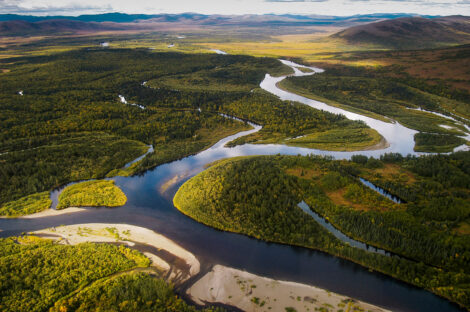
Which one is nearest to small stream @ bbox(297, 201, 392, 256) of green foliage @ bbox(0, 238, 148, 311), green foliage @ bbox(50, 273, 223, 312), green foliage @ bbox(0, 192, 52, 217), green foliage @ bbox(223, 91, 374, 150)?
green foliage @ bbox(50, 273, 223, 312)

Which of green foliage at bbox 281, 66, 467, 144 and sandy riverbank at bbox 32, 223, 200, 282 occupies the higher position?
green foliage at bbox 281, 66, 467, 144

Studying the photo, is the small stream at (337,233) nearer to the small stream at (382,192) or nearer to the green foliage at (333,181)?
the green foliage at (333,181)

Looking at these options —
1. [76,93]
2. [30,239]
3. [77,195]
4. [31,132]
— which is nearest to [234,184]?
[77,195]

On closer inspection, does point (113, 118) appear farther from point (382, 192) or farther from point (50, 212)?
point (382, 192)

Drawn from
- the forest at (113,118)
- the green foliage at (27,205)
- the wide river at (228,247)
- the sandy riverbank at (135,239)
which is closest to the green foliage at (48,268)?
the sandy riverbank at (135,239)

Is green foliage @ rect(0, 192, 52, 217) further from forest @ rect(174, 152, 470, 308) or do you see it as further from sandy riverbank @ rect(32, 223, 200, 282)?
forest @ rect(174, 152, 470, 308)

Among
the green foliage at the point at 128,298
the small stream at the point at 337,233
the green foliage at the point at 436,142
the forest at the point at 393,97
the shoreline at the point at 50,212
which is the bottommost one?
the green foliage at the point at 128,298
